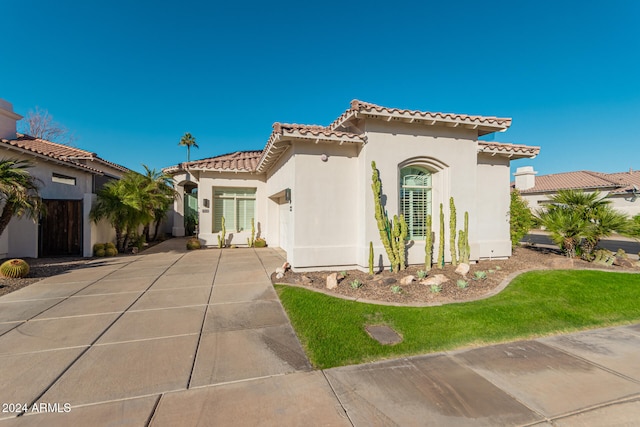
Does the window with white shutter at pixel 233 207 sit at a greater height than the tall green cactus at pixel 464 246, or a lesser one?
greater

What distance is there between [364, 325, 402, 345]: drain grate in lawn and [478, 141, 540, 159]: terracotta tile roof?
26.3 feet

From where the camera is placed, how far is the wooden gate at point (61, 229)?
10.8 m

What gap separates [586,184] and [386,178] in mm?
32650

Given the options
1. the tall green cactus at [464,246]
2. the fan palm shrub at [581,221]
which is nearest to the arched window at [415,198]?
the tall green cactus at [464,246]

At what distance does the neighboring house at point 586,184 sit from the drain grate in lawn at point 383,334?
2420 centimetres

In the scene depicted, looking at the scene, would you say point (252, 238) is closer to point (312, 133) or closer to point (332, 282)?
point (312, 133)

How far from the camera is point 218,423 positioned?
2551 millimetres

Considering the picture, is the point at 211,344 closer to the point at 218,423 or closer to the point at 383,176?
the point at 218,423

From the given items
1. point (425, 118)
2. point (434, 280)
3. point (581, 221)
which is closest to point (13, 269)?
point (434, 280)

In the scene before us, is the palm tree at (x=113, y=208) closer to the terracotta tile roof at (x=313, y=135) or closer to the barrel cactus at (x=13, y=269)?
the barrel cactus at (x=13, y=269)

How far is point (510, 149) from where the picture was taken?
9758mm

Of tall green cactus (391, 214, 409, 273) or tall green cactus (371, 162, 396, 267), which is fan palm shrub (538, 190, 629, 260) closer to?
tall green cactus (391, 214, 409, 273)

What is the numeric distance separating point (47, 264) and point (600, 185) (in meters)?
41.5

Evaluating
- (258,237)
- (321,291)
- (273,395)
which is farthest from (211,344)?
(258,237)
